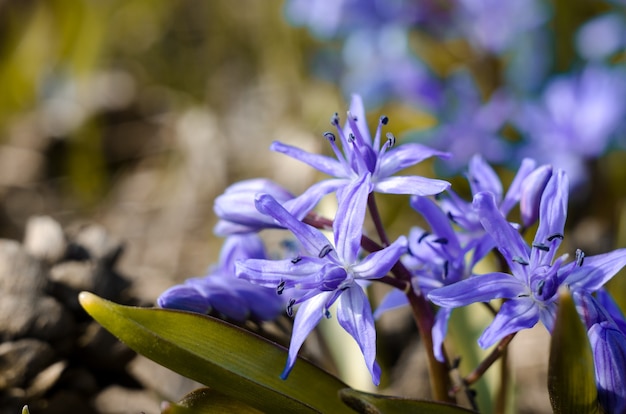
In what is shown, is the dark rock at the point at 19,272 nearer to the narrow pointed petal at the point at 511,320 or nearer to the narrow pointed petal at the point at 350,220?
the narrow pointed petal at the point at 350,220

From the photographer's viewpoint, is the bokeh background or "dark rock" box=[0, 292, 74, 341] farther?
the bokeh background

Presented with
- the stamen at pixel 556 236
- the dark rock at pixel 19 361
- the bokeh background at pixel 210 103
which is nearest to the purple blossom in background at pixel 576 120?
the bokeh background at pixel 210 103

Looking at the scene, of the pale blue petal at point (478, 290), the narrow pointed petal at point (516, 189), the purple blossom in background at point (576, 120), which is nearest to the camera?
the pale blue petal at point (478, 290)

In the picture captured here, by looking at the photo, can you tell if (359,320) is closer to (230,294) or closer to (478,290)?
(478,290)

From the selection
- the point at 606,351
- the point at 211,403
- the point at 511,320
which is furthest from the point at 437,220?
the point at 211,403

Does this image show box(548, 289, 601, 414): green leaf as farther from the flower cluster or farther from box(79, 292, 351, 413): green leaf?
box(79, 292, 351, 413): green leaf

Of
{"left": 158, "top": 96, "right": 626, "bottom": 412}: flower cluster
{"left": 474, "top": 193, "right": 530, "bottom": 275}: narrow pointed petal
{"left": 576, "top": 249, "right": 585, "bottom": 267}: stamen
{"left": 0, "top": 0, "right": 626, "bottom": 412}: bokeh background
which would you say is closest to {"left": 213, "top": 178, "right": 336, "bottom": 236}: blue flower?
{"left": 158, "top": 96, "right": 626, "bottom": 412}: flower cluster
